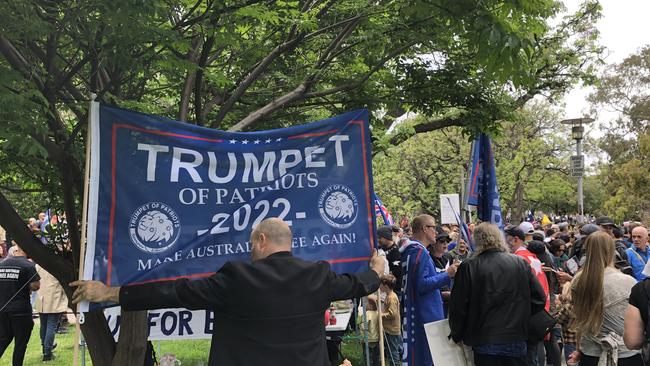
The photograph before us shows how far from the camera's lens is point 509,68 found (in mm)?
4102

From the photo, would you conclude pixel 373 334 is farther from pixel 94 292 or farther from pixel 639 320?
pixel 94 292

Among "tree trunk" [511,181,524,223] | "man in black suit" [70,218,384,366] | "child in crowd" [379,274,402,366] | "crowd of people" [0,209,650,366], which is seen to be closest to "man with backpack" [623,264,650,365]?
"crowd of people" [0,209,650,366]

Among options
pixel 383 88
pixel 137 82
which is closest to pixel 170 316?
pixel 137 82

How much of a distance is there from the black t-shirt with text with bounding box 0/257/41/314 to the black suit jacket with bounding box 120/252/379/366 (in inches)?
241

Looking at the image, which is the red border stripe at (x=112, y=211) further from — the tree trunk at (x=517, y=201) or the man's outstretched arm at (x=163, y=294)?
the tree trunk at (x=517, y=201)

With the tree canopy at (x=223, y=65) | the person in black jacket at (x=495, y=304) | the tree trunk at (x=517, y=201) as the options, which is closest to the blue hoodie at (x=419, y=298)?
the person in black jacket at (x=495, y=304)

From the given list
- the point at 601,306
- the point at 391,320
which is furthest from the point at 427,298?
the point at 391,320

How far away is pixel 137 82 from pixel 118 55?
1.75 metres

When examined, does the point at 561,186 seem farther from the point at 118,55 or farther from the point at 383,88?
the point at 118,55

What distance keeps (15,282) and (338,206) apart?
235 inches

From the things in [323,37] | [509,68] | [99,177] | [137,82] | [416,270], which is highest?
[323,37]

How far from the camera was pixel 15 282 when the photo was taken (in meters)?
8.31

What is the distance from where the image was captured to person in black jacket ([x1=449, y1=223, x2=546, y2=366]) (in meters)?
4.72

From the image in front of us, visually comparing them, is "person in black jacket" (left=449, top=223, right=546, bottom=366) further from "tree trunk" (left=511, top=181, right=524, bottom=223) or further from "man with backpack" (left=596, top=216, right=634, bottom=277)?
"tree trunk" (left=511, top=181, right=524, bottom=223)
